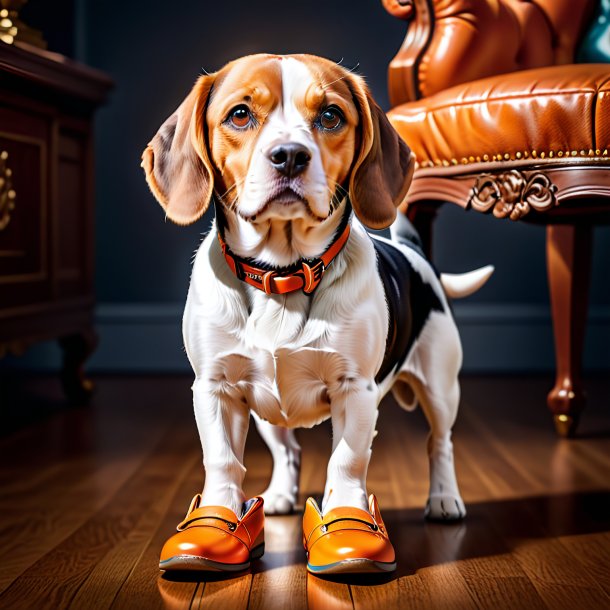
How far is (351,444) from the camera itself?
4.19ft

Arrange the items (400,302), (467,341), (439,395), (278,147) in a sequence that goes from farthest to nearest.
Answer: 1. (467,341)
2. (439,395)
3. (400,302)
4. (278,147)

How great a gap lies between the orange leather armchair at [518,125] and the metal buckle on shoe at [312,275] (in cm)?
63

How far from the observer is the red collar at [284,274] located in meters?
1.25

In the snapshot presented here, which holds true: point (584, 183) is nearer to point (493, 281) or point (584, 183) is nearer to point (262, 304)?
point (262, 304)

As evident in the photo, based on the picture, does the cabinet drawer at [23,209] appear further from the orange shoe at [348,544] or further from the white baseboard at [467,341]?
the orange shoe at [348,544]

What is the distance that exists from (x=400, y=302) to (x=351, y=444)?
0.27 meters

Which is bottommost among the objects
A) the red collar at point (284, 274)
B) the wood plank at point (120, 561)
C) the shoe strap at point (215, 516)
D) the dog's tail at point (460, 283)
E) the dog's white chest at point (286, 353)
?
the wood plank at point (120, 561)

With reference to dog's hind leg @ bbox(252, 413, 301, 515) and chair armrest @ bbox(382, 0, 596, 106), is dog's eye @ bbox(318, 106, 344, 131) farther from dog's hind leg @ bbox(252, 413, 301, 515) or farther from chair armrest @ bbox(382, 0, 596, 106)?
chair armrest @ bbox(382, 0, 596, 106)

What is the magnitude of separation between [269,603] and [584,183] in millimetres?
980

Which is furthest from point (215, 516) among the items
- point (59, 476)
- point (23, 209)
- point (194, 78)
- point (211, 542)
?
point (194, 78)

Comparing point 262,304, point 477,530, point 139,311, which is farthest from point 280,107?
point 139,311

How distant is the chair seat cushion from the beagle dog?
1.43ft

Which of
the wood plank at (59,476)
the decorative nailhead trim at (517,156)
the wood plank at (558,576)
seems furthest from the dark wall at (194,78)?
the wood plank at (558,576)

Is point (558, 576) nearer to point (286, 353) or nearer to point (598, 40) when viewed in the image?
point (286, 353)
